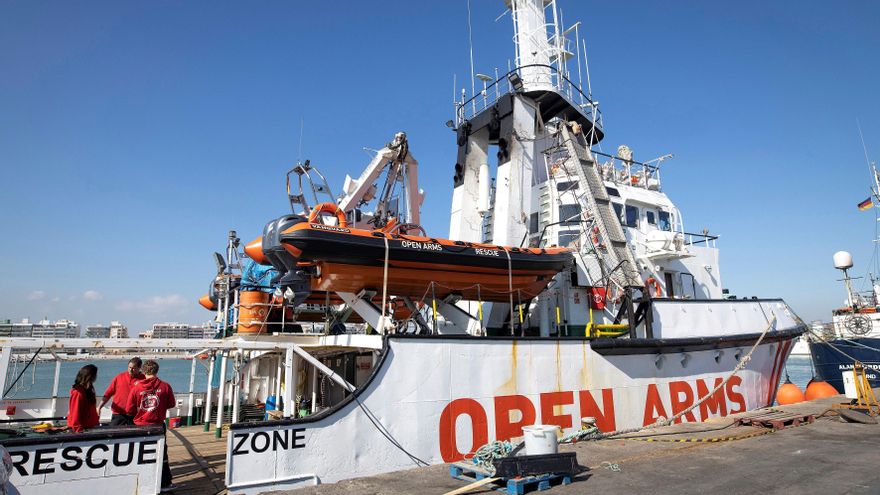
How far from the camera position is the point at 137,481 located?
477 centimetres

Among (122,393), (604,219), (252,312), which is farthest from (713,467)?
(252,312)

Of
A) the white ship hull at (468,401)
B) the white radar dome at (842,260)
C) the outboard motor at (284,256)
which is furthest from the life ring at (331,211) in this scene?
the white radar dome at (842,260)

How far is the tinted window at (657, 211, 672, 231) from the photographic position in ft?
44.0

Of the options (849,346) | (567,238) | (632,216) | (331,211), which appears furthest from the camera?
(849,346)

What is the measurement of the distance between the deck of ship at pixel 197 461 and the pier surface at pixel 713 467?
3.36 feet

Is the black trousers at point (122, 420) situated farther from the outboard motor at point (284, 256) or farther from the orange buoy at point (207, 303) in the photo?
the orange buoy at point (207, 303)

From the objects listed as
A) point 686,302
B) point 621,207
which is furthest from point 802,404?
point 621,207

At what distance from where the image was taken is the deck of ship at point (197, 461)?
5.61 m

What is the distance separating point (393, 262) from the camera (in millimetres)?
7633

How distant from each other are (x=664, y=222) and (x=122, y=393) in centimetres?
1293

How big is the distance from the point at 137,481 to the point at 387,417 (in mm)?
2720

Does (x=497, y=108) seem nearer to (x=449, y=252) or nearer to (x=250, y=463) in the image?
(x=449, y=252)

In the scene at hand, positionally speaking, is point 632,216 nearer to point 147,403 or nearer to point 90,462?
point 147,403

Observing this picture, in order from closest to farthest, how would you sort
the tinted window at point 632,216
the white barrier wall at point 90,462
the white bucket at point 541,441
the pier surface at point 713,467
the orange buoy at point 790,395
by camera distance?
1. the white barrier wall at point 90,462
2. the pier surface at point 713,467
3. the white bucket at point 541,441
4. the tinted window at point 632,216
5. the orange buoy at point 790,395
